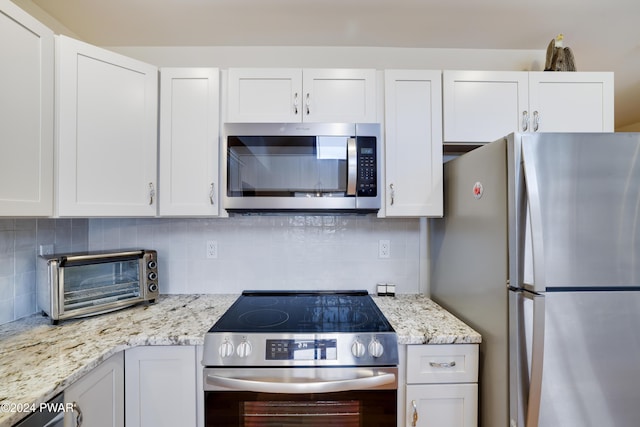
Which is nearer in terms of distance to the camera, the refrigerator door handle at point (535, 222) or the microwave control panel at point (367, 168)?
the refrigerator door handle at point (535, 222)

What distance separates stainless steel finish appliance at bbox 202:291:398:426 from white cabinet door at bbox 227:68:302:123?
43.9 inches

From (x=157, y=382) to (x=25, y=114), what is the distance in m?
1.23

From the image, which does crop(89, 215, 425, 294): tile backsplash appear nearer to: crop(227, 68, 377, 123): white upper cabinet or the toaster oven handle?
the toaster oven handle

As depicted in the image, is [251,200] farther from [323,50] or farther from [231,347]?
[323,50]

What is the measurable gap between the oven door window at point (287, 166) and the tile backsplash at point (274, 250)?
43cm

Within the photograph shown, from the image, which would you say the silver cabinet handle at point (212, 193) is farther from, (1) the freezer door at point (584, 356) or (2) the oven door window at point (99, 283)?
(1) the freezer door at point (584, 356)

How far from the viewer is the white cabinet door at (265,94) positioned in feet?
5.05

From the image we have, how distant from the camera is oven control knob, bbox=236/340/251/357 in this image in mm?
1173

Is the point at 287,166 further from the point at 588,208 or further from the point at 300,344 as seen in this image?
the point at 588,208

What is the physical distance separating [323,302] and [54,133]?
5.13 feet

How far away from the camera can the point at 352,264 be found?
73.6 inches

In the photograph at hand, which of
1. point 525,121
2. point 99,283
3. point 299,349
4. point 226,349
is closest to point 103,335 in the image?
point 99,283

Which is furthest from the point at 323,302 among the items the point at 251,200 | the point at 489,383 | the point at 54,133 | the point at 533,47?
the point at 533,47

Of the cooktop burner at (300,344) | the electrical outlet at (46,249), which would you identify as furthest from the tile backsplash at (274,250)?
the cooktop burner at (300,344)
